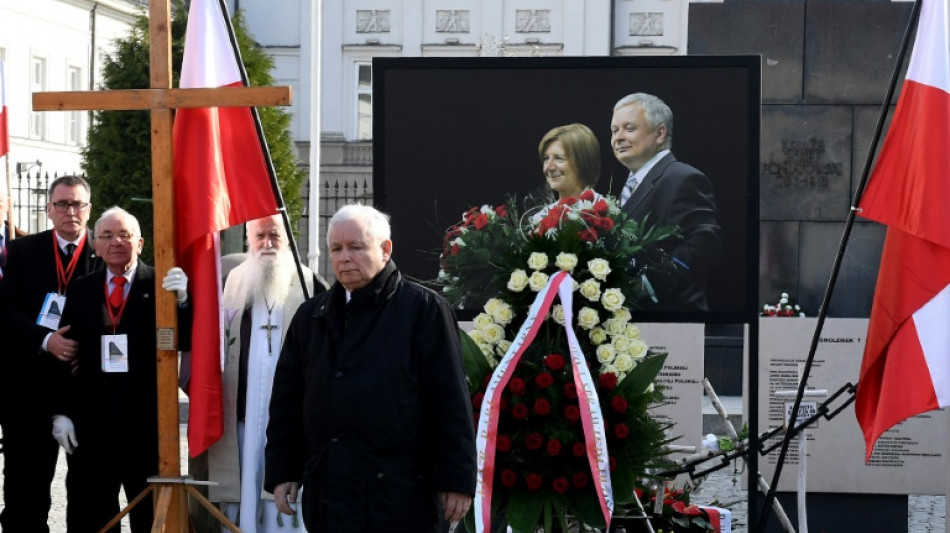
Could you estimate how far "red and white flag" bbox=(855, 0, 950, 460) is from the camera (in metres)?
6.69

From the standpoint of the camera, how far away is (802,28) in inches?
625

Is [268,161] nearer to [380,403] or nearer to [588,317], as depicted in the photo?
[588,317]

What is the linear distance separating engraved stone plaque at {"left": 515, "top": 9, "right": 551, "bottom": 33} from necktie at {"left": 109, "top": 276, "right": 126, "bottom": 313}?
3485 centimetres

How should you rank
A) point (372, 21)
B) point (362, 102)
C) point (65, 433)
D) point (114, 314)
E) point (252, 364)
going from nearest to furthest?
1. point (65, 433)
2. point (114, 314)
3. point (252, 364)
4. point (372, 21)
5. point (362, 102)

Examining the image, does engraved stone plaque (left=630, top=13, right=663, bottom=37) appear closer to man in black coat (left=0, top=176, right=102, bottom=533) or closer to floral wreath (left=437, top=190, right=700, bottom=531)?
man in black coat (left=0, top=176, right=102, bottom=533)

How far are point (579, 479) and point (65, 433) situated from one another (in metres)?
2.29

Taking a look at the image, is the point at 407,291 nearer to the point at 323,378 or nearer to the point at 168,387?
the point at 323,378

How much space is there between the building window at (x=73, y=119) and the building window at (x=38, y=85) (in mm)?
885

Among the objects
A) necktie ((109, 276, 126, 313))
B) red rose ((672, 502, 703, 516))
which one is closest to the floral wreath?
red rose ((672, 502, 703, 516))

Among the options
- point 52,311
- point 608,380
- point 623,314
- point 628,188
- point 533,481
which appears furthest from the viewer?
point 52,311

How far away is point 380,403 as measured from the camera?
501cm

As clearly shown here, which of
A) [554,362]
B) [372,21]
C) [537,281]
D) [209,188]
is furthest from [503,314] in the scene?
[372,21]

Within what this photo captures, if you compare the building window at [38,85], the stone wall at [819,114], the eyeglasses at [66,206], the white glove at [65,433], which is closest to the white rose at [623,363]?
the white glove at [65,433]

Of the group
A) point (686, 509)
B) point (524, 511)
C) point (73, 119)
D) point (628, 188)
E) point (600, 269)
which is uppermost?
point (73, 119)
